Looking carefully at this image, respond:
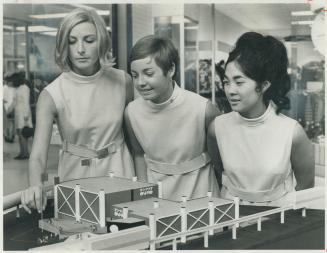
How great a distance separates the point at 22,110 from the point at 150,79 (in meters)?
0.77

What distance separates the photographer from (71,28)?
7.36 ft

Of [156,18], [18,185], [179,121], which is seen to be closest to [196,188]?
[179,121]

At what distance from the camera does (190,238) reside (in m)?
1.85

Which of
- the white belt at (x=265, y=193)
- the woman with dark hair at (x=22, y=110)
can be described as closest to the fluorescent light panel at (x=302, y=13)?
the white belt at (x=265, y=193)

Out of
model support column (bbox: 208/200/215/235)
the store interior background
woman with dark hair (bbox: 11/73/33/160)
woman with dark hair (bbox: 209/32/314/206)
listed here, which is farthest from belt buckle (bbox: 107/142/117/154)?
→ model support column (bbox: 208/200/215/235)

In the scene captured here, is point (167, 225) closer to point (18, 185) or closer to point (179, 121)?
point (179, 121)

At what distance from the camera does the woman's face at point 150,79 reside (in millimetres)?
2203

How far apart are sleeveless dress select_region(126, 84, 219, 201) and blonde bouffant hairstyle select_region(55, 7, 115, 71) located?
0.27 m

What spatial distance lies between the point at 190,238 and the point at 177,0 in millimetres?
1168

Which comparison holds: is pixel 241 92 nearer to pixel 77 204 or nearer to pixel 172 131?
pixel 172 131

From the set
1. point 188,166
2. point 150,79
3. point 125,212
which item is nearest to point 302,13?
point 150,79

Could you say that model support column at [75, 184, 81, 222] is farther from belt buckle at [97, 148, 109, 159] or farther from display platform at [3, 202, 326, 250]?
belt buckle at [97, 148, 109, 159]

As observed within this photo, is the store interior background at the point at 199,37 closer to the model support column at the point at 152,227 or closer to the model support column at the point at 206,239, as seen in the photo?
the model support column at the point at 206,239

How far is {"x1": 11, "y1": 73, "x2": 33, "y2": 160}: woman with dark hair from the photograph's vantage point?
7.87ft
